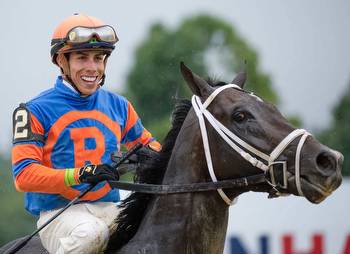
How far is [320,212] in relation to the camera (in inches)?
417

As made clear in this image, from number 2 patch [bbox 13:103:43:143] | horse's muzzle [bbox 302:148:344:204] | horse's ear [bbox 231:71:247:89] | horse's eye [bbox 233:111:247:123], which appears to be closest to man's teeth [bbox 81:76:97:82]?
number 2 patch [bbox 13:103:43:143]

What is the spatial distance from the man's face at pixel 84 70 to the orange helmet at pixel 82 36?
82mm

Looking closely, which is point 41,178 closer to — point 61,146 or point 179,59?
point 61,146

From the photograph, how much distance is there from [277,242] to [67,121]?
224 inches

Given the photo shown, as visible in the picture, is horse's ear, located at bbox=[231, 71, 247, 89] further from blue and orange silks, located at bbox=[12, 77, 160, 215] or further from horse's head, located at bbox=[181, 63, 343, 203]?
blue and orange silks, located at bbox=[12, 77, 160, 215]

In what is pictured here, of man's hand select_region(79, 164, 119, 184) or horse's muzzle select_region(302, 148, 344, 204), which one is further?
man's hand select_region(79, 164, 119, 184)

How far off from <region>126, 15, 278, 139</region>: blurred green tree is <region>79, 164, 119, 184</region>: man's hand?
2230 centimetres

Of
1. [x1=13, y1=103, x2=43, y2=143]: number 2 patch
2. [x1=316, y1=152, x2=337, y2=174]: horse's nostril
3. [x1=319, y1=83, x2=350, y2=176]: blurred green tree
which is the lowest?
[x1=319, y1=83, x2=350, y2=176]: blurred green tree

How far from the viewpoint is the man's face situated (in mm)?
5492

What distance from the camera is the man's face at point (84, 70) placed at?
549 centimetres

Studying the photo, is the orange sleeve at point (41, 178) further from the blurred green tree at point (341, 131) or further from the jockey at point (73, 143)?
the blurred green tree at point (341, 131)

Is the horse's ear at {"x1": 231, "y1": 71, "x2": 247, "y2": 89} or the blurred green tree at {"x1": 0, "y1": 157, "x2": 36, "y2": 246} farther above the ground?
the horse's ear at {"x1": 231, "y1": 71, "x2": 247, "y2": 89}

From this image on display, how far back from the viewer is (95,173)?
5.06 metres

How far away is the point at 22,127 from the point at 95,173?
58cm
